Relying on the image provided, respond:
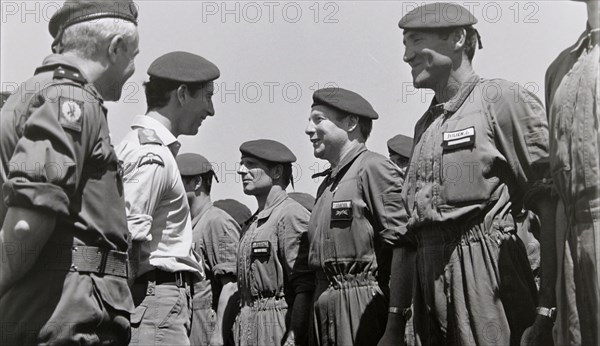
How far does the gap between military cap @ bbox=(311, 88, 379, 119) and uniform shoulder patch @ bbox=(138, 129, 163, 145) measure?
2.10 m

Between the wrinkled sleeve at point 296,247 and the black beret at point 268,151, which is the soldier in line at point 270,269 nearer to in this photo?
the wrinkled sleeve at point 296,247

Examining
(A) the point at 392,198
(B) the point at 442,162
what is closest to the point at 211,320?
(A) the point at 392,198

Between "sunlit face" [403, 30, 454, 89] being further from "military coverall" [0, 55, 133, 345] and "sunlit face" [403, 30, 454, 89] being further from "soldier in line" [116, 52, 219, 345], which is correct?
"military coverall" [0, 55, 133, 345]

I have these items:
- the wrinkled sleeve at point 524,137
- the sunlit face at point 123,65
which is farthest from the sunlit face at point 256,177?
the sunlit face at point 123,65

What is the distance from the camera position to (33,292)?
4352mm

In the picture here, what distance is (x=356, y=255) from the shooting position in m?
6.84

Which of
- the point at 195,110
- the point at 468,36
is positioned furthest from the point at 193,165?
the point at 468,36

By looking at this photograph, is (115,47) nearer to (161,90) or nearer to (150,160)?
(150,160)

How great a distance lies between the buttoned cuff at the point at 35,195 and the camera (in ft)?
13.6

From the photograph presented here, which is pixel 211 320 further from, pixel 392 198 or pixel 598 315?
pixel 598 315

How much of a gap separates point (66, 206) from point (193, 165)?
244 inches

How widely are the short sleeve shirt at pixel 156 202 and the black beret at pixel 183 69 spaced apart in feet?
2.01

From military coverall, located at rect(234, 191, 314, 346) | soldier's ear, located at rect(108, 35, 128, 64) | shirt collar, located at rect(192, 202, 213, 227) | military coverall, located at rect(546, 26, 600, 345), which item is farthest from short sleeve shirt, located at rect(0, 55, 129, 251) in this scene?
shirt collar, located at rect(192, 202, 213, 227)

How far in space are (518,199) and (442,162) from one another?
0.43 metres
